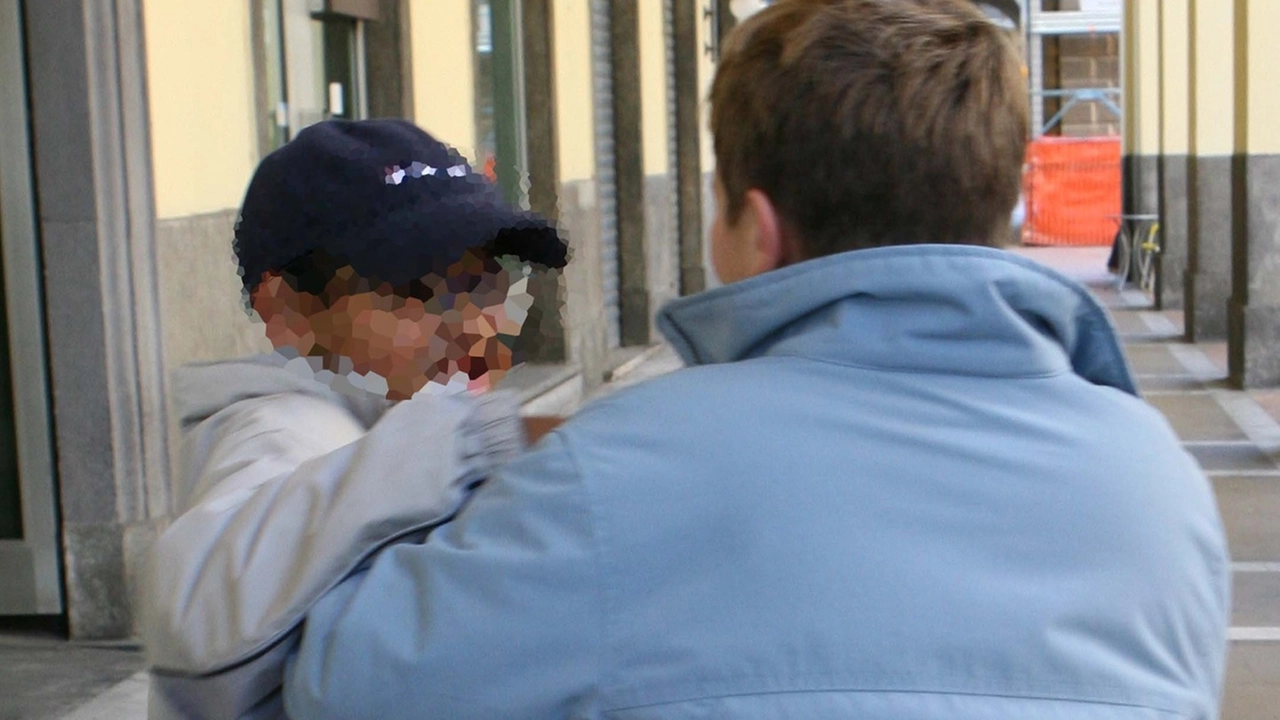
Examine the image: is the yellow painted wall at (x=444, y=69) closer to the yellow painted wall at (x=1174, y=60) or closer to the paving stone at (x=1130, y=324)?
the paving stone at (x=1130, y=324)

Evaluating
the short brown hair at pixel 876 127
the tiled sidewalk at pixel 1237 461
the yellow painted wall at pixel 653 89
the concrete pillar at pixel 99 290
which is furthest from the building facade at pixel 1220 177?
the short brown hair at pixel 876 127

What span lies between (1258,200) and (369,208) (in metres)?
10.8

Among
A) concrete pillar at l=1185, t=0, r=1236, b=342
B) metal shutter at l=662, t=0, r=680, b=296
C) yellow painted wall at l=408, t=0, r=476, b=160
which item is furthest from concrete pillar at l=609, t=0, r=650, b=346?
yellow painted wall at l=408, t=0, r=476, b=160

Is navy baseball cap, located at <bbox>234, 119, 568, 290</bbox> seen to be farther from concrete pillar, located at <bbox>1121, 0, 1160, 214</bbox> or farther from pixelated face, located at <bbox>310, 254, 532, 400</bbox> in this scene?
concrete pillar, located at <bbox>1121, 0, 1160, 214</bbox>

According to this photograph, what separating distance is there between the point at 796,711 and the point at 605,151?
1280 cm

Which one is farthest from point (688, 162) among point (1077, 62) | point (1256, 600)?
point (1077, 62)

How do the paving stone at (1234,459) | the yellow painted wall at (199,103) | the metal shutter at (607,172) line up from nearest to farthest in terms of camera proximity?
the yellow painted wall at (199,103)
the paving stone at (1234,459)
the metal shutter at (607,172)

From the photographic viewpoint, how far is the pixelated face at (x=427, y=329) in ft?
4.93

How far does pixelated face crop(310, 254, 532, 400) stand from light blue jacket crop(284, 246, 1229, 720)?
31 centimetres

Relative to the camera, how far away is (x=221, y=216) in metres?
5.72

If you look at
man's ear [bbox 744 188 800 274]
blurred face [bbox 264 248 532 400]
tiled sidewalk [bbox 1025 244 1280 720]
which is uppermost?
man's ear [bbox 744 188 800 274]

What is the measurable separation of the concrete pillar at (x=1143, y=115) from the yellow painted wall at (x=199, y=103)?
16.1 meters

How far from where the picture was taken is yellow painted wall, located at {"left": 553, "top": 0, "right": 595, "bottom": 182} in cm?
1112

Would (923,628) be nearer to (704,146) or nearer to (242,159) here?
(242,159)
